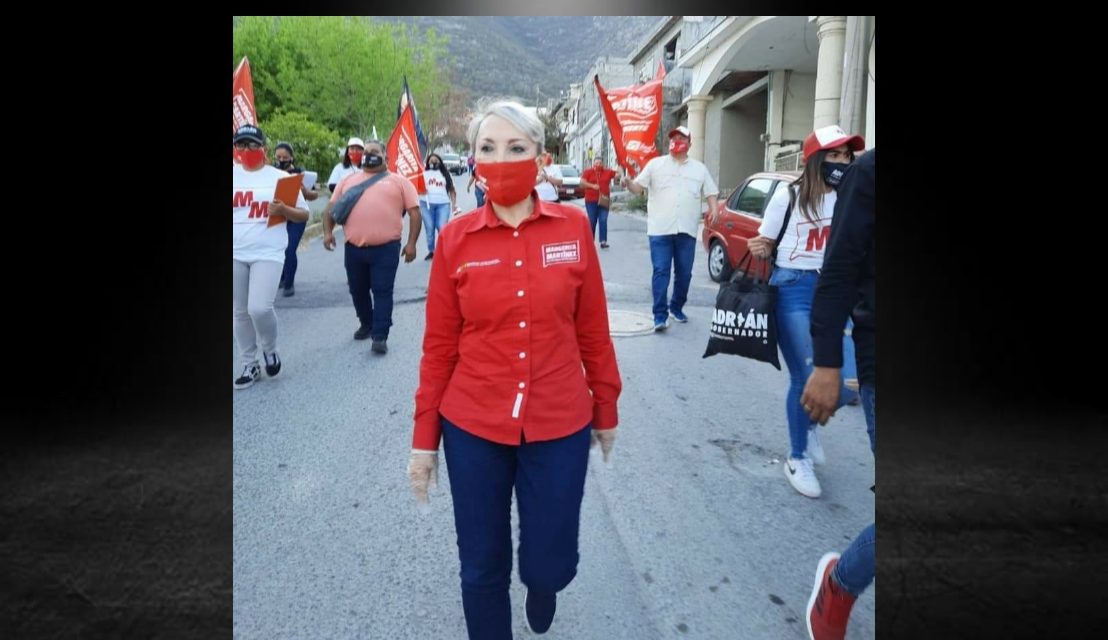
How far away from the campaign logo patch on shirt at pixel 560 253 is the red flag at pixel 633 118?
99.3 inches

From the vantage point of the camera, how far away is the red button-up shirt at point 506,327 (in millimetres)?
2146

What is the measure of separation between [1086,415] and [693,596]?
4.41 metres

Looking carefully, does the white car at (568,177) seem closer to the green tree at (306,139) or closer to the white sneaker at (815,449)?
the green tree at (306,139)

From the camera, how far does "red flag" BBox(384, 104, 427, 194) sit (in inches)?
219

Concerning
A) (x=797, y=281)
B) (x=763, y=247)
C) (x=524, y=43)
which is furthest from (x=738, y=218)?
(x=524, y=43)

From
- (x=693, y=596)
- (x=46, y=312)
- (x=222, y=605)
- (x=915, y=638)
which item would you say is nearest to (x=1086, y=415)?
(x=915, y=638)

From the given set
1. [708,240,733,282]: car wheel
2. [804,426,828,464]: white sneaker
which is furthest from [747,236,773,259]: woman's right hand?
[708,240,733,282]: car wheel

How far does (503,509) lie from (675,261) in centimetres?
390

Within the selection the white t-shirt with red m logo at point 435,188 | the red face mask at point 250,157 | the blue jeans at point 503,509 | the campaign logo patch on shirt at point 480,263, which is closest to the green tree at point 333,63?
the red face mask at point 250,157

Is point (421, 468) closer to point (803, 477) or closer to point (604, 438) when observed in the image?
Answer: point (604, 438)

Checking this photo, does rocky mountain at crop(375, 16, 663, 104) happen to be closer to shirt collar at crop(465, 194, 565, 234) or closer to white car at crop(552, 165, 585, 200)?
shirt collar at crop(465, 194, 565, 234)

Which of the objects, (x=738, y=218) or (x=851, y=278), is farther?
(x=738, y=218)

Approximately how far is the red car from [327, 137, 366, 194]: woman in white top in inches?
87.9

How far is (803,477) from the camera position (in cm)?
326
